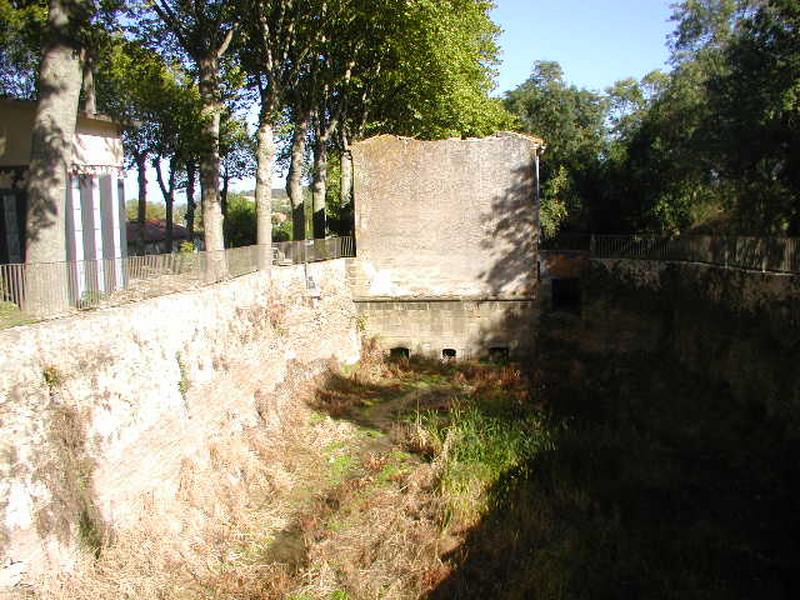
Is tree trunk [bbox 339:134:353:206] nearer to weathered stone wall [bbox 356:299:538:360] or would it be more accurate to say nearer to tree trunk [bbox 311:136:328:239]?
tree trunk [bbox 311:136:328:239]

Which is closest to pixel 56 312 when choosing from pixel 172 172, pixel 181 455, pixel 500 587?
pixel 181 455

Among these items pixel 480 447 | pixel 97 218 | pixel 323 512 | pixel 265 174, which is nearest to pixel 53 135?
pixel 97 218

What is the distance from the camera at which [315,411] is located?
1666 cm

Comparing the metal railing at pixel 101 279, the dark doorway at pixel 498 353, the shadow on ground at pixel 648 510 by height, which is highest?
the metal railing at pixel 101 279

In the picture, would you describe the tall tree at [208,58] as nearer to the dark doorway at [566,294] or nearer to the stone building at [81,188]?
the stone building at [81,188]

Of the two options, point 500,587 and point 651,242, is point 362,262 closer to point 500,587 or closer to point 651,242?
point 651,242

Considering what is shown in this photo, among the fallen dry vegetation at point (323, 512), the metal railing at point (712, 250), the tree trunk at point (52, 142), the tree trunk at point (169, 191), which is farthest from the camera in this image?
the tree trunk at point (169, 191)

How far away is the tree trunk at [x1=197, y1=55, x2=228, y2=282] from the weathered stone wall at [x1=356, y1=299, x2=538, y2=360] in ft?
23.3

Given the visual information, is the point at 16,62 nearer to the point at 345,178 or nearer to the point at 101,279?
the point at 345,178

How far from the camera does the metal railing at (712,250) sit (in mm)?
15164

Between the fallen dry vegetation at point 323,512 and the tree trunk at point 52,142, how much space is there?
4313mm

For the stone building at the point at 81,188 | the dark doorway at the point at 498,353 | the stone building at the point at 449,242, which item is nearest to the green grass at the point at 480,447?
the dark doorway at the point at 498,353

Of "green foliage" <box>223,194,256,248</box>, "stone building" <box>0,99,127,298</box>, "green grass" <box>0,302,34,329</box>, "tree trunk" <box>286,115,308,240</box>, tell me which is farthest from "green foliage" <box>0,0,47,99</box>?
"green foliage" <box>223,194,256,248</box>

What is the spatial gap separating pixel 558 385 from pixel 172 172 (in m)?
29.9
